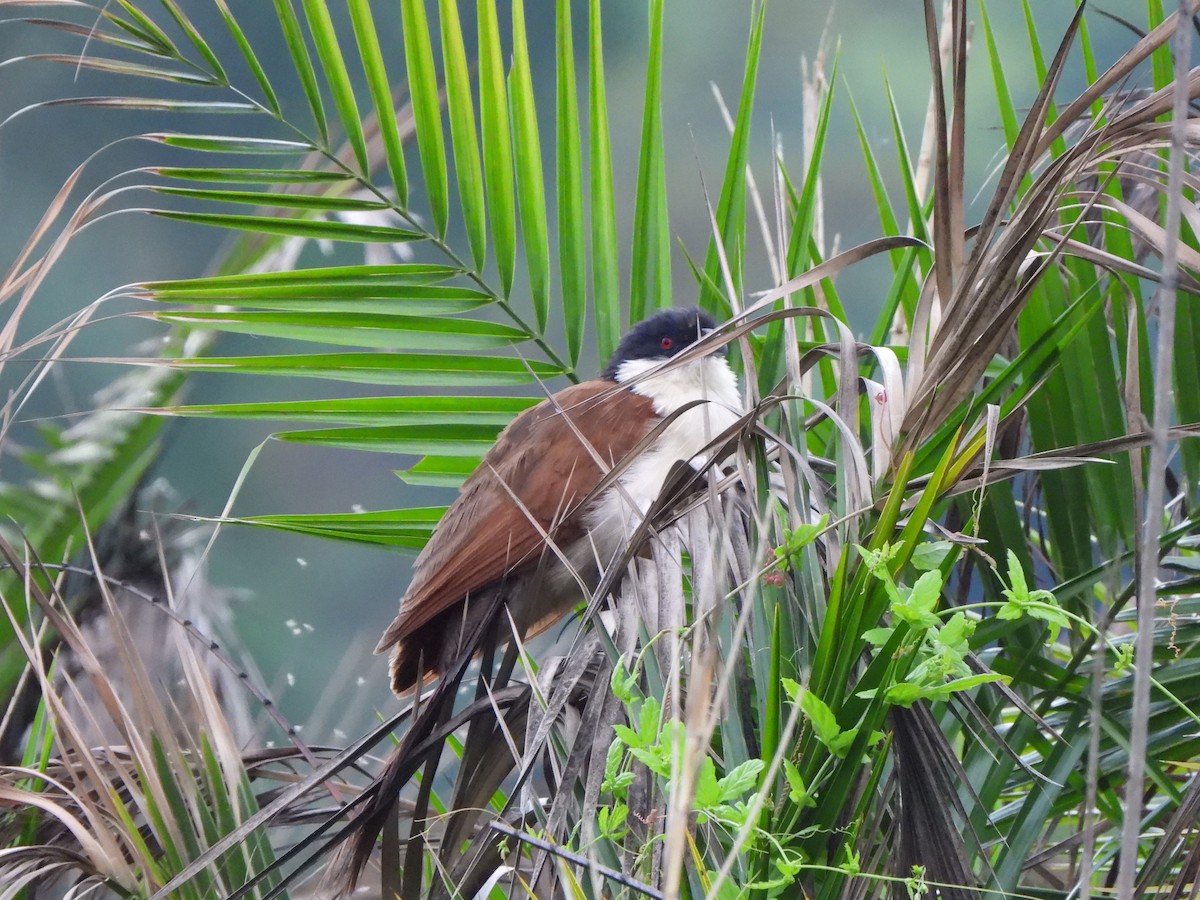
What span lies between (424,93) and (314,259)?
116 cm

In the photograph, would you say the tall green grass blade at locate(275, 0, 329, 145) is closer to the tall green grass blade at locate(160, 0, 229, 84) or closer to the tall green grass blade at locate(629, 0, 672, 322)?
the tall green grass blade at locate(160, 0, 229, 84)

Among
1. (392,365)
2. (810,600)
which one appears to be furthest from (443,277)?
(810,600)

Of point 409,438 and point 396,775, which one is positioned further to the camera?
point 409,438

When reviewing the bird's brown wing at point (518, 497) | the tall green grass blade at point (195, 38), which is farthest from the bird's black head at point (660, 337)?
the tall green grass blade at point (195, 38)

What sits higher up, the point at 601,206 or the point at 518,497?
the point at 601,206

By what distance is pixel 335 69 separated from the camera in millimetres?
1007

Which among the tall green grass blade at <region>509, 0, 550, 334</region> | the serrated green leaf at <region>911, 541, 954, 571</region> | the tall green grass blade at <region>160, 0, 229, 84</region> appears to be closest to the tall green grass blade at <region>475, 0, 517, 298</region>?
the tall green grass blade at <region>509, 0, 550, 334</region>

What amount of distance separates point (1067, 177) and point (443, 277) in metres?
0.63

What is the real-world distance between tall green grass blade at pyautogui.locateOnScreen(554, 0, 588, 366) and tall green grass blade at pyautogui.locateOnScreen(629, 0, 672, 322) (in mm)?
61

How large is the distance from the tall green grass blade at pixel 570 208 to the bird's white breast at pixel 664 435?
0.27 ft

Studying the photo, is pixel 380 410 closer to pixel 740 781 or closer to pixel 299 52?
pixel 299 52

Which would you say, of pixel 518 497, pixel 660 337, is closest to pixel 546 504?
pixel 518 497

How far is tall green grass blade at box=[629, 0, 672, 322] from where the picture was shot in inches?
40.5

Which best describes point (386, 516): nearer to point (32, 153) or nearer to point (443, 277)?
point (443, 277)
